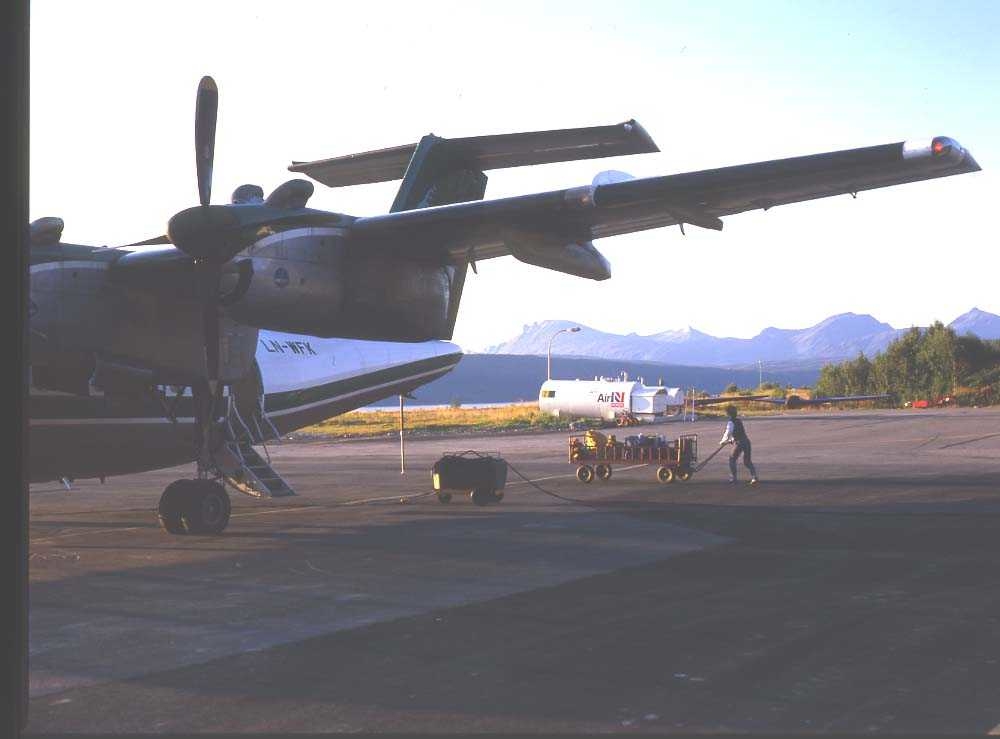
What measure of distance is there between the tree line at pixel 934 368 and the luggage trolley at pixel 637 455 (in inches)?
2415

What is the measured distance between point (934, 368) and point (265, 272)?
8185cm

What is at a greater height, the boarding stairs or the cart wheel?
the boarding stairs

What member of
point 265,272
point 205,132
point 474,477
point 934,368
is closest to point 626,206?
point 265,272

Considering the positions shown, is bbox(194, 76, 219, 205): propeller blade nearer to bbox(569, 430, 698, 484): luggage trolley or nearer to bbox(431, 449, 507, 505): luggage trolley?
bbox(431, 449, 507, 505): luggage trolley

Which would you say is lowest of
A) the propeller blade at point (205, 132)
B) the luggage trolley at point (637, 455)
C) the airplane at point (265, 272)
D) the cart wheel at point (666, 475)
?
the cart wheel at point (666, 475)

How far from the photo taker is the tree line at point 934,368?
278 feet

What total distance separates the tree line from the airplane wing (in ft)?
239

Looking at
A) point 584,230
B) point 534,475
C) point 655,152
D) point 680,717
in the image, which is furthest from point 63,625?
point 534,475

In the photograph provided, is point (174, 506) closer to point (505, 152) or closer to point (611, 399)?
point (505, 152)

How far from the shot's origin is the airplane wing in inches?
572

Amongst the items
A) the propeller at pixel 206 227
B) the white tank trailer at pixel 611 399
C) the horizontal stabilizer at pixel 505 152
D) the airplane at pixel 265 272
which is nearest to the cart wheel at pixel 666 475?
the airplane at pixel 265 272

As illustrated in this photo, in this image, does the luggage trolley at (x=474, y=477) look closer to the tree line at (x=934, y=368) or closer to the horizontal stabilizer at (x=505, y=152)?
the horizontal stabilizer at (x=505, y=152)

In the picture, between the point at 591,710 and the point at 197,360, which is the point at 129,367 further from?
the point at 591,710

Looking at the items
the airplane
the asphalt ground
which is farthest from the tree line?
the airplane
